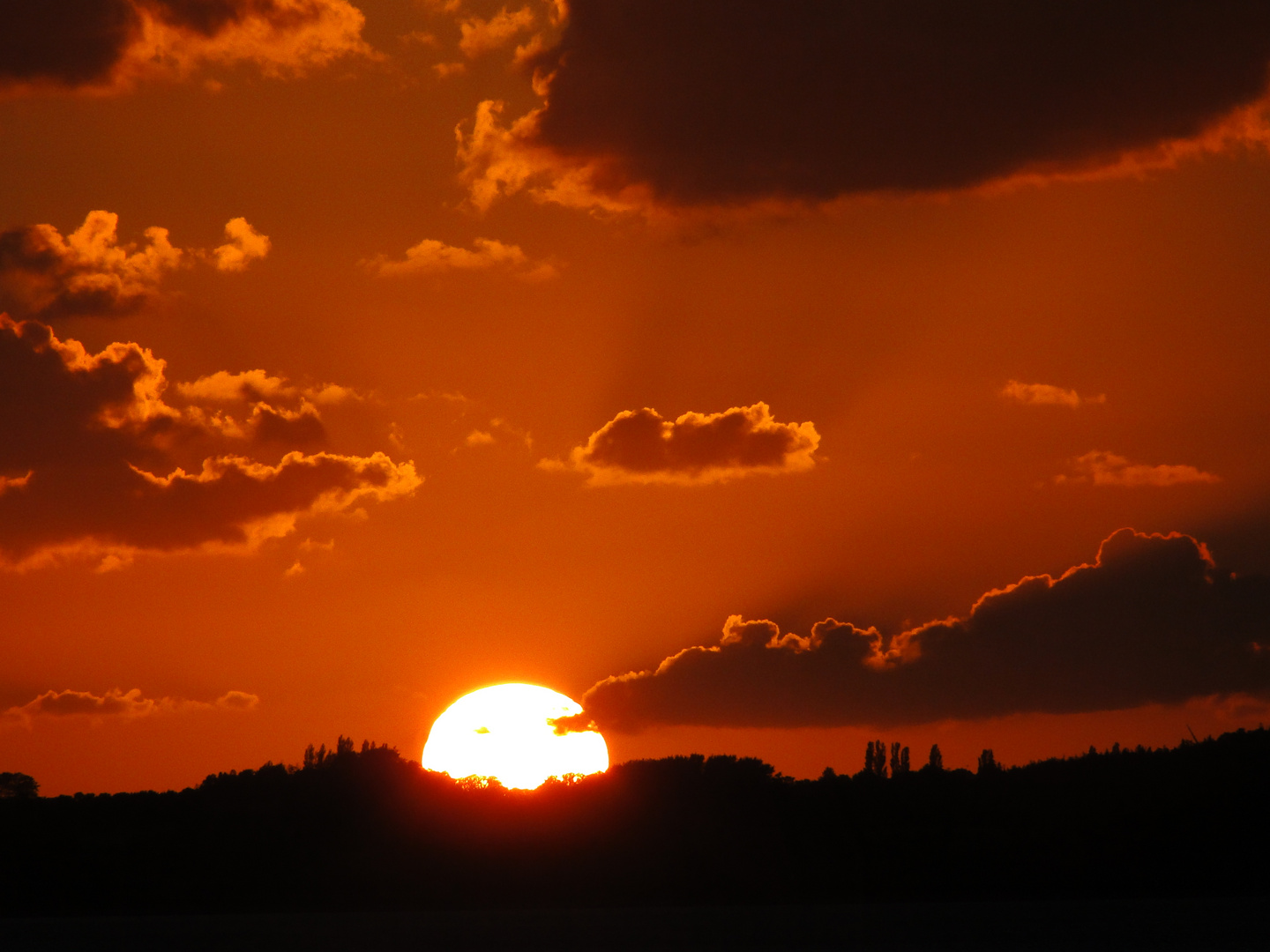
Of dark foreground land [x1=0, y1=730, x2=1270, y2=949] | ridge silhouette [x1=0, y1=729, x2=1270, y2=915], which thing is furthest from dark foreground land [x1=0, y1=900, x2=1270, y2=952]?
ridge silhouette [x1=0, y1=729, x2=1270, y2=915]

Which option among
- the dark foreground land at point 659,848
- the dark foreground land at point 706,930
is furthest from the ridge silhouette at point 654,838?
the dark foreground land at point 706,930

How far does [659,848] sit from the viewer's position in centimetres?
11156

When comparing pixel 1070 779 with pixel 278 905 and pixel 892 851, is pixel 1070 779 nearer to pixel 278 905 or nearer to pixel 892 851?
pixel 892 851

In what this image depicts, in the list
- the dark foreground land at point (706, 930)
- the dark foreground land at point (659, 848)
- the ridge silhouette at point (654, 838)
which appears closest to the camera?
the dark foreground land at point (706, 930)

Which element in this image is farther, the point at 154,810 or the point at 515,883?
the point at 154,810

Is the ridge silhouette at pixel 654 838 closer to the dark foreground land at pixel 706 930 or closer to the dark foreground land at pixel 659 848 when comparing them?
the dark foreground land at pixel 659 848

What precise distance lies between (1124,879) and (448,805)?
5634 centimetres

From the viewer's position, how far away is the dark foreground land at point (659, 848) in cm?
7331

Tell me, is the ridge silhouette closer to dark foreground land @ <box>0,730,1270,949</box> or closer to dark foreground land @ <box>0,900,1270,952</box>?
dark foreground land @ <box>0,730,1270,949</box>

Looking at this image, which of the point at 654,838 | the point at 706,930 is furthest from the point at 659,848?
the point at 706,930

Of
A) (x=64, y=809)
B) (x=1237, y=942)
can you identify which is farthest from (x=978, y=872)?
(x=64, y=809)

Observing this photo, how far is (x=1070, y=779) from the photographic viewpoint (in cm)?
13775

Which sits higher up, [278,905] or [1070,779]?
[1070,779]

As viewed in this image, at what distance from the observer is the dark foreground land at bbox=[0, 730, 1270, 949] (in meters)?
73.3
